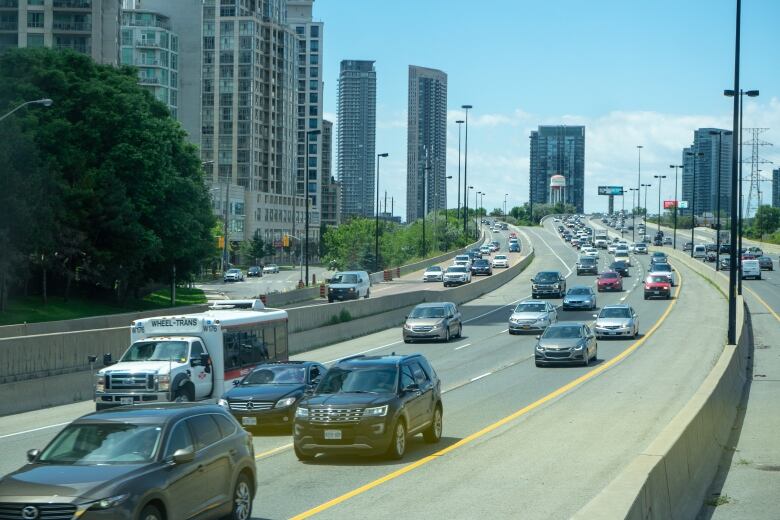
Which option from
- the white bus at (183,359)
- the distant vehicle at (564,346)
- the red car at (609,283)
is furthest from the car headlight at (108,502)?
the red car at (609,283)

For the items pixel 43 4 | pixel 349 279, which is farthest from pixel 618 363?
pixel 43 4

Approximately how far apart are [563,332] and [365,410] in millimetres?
19773

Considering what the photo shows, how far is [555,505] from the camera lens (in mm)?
13703

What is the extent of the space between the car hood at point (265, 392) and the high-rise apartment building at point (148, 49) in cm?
13143

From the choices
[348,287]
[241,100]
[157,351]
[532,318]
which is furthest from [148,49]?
[157,351]

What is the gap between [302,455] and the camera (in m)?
17.6

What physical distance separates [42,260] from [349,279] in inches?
707

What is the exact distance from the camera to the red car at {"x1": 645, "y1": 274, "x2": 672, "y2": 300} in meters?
66.9

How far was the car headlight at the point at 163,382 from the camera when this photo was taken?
2211 cm

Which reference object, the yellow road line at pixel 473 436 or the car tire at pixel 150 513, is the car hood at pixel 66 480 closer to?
the car tire at pixel 150 513

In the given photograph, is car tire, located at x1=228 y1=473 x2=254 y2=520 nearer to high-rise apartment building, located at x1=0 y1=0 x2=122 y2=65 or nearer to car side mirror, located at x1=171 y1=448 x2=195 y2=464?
car side mirror, located at x1=171 y1=448 x2=195 y2=464

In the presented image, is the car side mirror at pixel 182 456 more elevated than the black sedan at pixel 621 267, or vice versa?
the car side mirror at pixel 182 456

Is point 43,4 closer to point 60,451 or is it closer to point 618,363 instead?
point 618,363

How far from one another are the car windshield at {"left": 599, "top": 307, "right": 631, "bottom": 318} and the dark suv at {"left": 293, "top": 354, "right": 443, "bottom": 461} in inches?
1088
